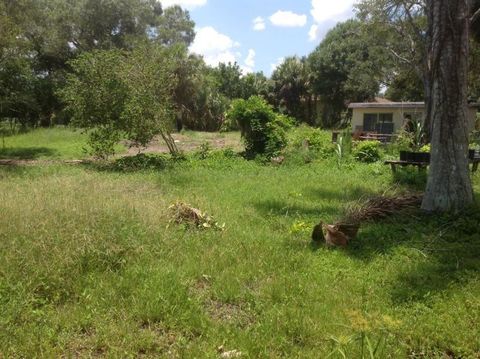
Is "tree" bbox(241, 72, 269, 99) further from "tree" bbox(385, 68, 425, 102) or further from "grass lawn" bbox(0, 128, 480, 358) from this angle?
"grass lawn" bbox(0, 128, 480, 358)

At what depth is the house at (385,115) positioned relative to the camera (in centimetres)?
2655

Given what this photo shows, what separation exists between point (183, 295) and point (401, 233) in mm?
3482

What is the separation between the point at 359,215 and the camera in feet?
22.7

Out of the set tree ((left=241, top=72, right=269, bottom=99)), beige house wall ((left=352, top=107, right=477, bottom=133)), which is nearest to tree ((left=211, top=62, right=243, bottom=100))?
tree ((left=241, top=72, right=269, bottom=99))

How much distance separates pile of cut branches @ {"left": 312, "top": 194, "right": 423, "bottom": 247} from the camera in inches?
234

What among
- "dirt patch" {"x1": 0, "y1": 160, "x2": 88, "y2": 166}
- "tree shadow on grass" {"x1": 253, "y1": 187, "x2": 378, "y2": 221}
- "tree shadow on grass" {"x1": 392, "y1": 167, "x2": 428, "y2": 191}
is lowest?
"tree shadow on grass" {"x1": 253, "y1": 187, "x2": 378, "y2": 221}

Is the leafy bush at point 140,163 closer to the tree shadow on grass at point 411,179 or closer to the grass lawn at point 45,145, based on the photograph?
the grass lawn at point 45,145

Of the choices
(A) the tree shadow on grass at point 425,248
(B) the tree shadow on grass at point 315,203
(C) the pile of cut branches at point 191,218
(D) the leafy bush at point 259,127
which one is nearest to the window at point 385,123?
(D) the leafy bush at point 259,127

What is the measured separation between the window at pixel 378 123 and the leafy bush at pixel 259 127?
1287cm

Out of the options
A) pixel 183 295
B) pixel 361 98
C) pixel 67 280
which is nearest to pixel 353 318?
pixel 183 295

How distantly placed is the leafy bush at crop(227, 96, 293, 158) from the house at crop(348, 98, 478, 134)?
1223 centimetres

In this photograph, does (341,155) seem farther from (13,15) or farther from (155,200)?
(13,15)

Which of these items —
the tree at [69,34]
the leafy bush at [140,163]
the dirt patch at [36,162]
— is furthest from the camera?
the tree at [69,34]

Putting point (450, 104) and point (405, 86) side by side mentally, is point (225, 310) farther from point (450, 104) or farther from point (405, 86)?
point (405, 86)
